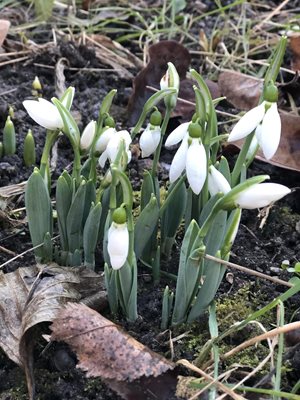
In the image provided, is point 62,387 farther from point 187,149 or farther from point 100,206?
point 187,149

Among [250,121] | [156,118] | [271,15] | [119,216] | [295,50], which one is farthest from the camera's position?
[271,15]

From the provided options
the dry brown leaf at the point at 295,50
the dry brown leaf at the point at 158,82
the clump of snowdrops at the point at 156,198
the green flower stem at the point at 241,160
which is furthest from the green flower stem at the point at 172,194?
the dry brown leaf at the point at 295,50

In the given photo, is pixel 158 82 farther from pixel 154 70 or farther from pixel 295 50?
pixel 295 50

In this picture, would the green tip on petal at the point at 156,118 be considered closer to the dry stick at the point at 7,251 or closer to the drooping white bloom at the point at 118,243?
the drooping white bloom at the point at 118,243

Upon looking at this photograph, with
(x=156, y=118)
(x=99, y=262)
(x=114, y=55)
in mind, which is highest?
(x=156, y=118)

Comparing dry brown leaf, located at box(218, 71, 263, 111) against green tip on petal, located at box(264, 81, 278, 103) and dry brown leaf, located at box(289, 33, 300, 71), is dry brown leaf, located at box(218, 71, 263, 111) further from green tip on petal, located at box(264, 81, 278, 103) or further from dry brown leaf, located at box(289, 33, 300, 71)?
green tip on petal, located at box(264, 81, 278, 103)

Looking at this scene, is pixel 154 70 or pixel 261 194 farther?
pixel 154 70

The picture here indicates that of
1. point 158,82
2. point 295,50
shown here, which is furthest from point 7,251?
point 295,50

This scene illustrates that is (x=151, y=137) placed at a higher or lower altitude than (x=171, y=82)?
lower
